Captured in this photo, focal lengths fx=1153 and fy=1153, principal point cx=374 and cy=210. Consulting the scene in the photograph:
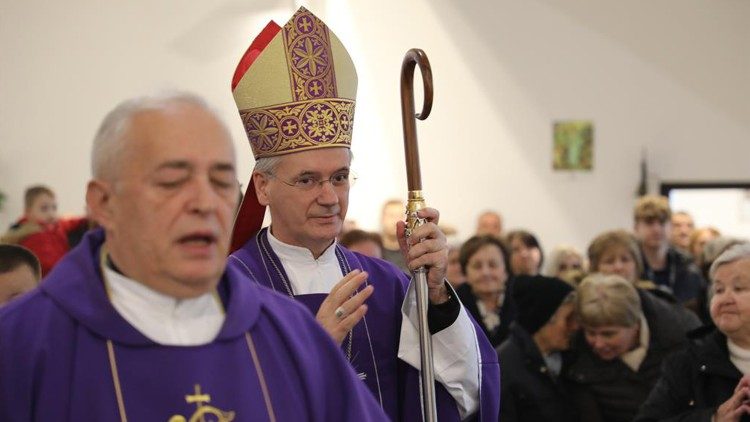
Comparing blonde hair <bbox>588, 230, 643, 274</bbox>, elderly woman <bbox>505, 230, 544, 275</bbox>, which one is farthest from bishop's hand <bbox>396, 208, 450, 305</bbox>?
elderly woman <bbox>505, 230, 544, 275</bbox>

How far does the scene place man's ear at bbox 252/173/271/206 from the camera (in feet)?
11.0

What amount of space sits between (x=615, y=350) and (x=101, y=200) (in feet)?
11.7

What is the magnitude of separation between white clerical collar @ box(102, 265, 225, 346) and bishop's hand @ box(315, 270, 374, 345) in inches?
29.4

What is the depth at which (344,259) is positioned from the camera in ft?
11.2

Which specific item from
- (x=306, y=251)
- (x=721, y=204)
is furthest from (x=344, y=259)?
(x=721, y=204)

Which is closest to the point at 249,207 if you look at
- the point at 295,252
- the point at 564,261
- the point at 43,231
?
the point at 295,252

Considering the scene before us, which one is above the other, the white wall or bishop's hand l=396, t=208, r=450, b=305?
the white wall

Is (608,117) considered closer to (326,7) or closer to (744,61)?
(744,61)

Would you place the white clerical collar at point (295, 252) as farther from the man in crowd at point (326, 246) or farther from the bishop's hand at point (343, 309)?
the bishop's hand at point (343, 309)

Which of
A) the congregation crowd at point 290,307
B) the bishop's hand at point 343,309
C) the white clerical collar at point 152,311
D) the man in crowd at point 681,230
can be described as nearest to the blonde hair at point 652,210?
the congregation crowd at point 290,307

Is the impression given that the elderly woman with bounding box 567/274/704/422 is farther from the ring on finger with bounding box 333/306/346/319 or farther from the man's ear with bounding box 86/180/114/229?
the man's ear with bounding box 86/180/114/229

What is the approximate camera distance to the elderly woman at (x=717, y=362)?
4203 mm

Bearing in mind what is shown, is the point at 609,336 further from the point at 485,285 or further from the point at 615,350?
the point at 485,285

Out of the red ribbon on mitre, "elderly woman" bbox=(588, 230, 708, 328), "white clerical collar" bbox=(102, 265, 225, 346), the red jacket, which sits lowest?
"elderly woman" bbox=(588, 230, 708, 328)
